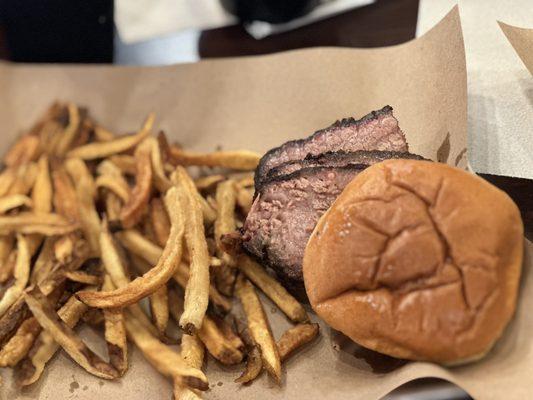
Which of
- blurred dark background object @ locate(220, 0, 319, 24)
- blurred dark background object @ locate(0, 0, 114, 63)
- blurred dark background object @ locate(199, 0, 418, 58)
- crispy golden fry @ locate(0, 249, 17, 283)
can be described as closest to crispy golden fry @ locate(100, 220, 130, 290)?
crispy golden fry @ locate(0, 249, 17, 283)

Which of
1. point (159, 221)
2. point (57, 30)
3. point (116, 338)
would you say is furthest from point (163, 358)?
point (57, 30)

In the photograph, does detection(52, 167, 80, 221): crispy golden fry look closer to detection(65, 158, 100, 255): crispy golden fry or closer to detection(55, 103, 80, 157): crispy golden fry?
detection(65, 158, 100, 255): crispy golden fry

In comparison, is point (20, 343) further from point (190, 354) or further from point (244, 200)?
point (244, 200)

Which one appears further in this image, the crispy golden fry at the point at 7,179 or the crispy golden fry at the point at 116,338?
the crispy golden fry at the point at 7,179

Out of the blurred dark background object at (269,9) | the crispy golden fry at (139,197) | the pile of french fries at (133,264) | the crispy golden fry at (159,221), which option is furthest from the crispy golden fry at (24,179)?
the blurred dark background object at (269,9)

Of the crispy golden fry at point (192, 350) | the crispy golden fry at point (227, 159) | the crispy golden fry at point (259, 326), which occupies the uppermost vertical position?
the crispy golden fry at point (227, 159)

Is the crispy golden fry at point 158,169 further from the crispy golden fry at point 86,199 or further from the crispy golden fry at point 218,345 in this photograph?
the crispy golden fry at point 218,345

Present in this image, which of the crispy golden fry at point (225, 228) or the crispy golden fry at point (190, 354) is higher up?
the crispy golden fry at point (225, 228)

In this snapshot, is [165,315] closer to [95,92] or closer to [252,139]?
[252,139]
